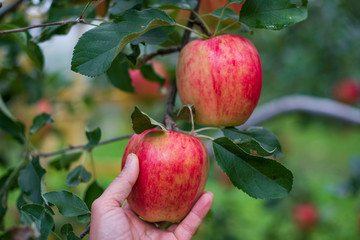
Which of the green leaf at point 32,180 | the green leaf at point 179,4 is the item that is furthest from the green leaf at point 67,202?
the green leaf at point 179,4

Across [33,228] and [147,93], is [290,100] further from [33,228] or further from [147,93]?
[33,228]

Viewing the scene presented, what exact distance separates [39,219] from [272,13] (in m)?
0.42

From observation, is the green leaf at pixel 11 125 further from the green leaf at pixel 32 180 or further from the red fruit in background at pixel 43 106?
the red fruit in background at pixel 43 106

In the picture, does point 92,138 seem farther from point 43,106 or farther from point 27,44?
point 43,106

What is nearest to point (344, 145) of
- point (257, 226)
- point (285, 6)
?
point (257, 226)

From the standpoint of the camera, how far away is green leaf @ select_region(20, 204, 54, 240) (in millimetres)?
456

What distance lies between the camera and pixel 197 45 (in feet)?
1.87

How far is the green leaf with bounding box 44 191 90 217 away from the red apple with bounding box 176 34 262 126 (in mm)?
217

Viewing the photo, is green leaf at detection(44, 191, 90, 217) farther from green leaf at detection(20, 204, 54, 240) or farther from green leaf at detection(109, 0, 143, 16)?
green leaf at detection(109, 0, 143, 16)

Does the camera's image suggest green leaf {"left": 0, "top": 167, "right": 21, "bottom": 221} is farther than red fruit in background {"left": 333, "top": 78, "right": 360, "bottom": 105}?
No

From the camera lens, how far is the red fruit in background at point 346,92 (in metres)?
2.28

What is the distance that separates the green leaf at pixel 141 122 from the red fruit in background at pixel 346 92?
6.50 feet

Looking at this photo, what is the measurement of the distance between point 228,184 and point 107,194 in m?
1.94

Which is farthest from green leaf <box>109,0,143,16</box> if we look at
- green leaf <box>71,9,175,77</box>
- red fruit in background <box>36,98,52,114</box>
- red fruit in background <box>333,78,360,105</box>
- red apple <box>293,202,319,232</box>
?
red fruit in background <box>333,78,360,105</box>
